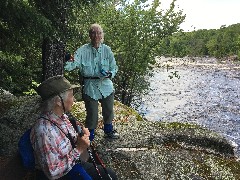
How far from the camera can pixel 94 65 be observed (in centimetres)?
648

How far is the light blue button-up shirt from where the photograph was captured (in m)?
6.45

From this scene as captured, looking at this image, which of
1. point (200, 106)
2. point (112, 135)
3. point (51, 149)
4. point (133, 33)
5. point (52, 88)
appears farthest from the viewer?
point (200, 106)

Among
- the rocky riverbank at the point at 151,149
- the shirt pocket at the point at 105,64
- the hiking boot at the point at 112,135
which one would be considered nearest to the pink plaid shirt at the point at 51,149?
the rocky riverbank at the point at 151,149

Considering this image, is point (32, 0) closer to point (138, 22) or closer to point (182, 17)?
point (138, 22)

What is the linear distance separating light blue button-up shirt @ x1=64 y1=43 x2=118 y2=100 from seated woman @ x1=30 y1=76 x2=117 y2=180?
2189mm

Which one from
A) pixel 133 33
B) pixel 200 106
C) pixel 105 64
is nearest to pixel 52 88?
pixel 105 64

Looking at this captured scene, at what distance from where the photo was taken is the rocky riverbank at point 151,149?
5.97 m

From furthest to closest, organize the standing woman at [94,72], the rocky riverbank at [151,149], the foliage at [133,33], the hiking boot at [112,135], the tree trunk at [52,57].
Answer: the foliage at [133,33], the tree trunk at [52,57], the hiking boot at [112,135], the standing woman at [94,72], the rocky riverbank at [151,149]

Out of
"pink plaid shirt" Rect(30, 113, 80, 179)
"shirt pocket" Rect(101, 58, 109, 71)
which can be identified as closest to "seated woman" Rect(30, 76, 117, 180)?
"pink plaid shirt" Rect(30, 113, 80, 179)

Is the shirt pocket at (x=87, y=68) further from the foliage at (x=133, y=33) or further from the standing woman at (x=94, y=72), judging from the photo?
the foliage at (x=133, y=33)

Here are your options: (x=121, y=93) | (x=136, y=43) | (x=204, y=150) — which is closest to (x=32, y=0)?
(x=204, y=150)

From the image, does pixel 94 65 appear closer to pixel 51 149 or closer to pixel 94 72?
pixel 94 72

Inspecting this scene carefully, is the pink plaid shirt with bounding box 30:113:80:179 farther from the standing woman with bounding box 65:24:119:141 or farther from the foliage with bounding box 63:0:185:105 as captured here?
the foliage with bounding box 63:0:185:105

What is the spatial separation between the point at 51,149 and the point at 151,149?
319 centimetres
